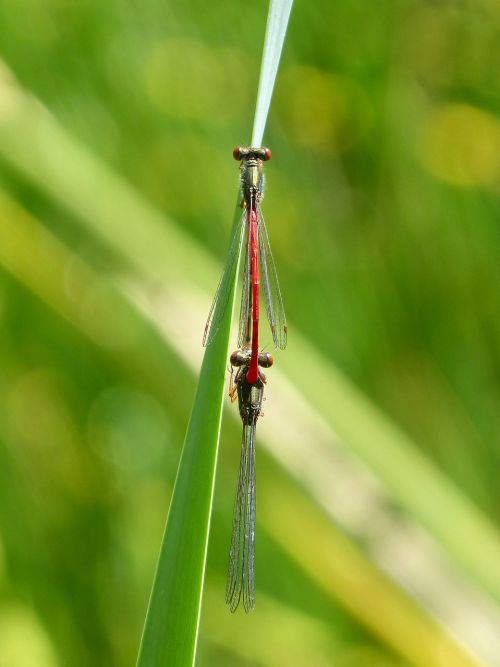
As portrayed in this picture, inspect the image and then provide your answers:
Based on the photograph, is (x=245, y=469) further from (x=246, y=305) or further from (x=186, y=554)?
(x=186, y=554)

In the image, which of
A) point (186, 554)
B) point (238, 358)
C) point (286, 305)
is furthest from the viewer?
point (286, 305)

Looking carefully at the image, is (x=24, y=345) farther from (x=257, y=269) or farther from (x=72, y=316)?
(x=257, y=269)

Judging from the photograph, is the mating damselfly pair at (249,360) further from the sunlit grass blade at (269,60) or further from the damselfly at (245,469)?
the sunlit grass blade at (269,60)

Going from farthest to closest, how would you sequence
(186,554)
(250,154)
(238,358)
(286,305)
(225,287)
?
1. (286,305)
2. (250,154)
3. (238,358)
4. (225,287)
5. (186,554)

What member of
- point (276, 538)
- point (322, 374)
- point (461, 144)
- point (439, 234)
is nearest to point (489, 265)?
point (439, 234)

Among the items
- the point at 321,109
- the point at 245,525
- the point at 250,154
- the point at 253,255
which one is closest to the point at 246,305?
the point at 253,255

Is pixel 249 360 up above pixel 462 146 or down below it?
below
